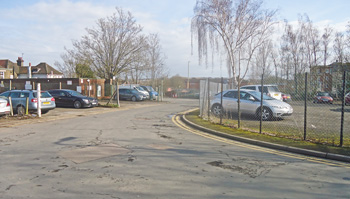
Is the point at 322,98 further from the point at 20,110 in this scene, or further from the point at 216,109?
the point at 20,110

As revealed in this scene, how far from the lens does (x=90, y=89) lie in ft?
88.2

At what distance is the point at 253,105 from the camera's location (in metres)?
12.1

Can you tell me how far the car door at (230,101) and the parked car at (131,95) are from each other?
16.6 metres

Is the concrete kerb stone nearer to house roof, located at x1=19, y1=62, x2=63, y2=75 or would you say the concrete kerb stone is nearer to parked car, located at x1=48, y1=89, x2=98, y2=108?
parked car, located at x1=48, y1=89, x2=98, y2=108

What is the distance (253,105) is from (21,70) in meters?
61.7

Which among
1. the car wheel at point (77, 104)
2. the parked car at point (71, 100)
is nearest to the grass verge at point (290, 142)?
the parked car at point (71, 100)

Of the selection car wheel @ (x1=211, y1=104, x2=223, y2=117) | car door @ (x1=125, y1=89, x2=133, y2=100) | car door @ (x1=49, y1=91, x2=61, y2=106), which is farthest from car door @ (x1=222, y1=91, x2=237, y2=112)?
car door @ (x1=125, y1=89, x2=133, y2=100)

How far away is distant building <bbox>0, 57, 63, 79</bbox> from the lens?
180 ft

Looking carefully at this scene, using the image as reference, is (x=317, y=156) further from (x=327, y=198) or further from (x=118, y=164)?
(x=118, y=164)

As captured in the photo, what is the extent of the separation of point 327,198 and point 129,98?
85.2 feet

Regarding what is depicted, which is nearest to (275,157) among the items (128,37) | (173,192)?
(173,192)

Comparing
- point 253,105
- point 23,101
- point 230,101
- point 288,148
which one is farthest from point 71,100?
point 288,148

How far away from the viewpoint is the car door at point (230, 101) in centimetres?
1278

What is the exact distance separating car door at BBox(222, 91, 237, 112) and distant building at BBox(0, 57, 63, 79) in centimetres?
5413
